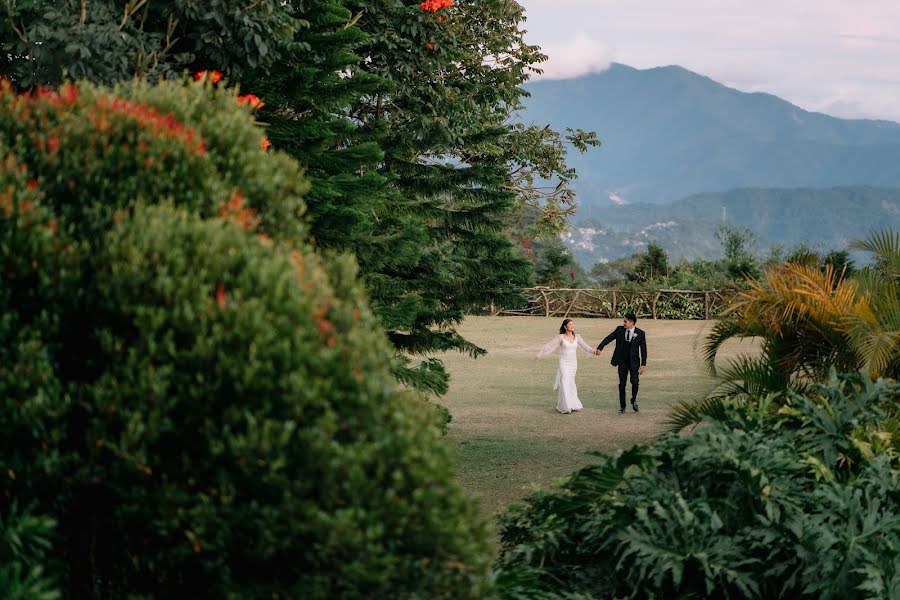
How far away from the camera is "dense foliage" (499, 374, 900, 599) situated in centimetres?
485

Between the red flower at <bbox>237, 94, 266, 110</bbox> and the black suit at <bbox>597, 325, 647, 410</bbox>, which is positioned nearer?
the red flower at <bbox>237, 94, 266, 110</bbox>

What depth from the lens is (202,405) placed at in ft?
9.95

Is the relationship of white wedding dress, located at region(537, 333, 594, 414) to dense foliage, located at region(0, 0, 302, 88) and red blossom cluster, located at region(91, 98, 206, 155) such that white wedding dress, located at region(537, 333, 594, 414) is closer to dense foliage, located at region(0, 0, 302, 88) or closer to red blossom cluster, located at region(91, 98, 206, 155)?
dense foliage, located at region(0, 0, 302, 88)


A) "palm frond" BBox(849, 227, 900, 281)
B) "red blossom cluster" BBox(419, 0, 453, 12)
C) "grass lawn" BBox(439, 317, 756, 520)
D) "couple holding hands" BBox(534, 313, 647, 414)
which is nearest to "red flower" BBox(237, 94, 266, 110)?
"grass lawn" BBox(439, 317, 756, 520)

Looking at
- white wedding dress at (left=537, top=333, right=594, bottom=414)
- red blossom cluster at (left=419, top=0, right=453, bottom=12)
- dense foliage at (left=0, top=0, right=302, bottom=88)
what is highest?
red blossom cluster at (left=419, top=0, right=453, bottom=12)

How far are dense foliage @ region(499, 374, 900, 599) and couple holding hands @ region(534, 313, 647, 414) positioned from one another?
10.3 m

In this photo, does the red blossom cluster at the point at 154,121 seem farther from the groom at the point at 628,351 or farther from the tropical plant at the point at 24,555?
the groom at the point at 628,351

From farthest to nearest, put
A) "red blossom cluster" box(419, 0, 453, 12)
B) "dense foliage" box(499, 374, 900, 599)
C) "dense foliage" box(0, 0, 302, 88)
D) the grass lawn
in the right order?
the grass lawn
"red blossom cluster" box(419, 0, 453, 12)
"dense foliage" box(0, 0, 302, 88)
"dense foliage" box(499, 374, 900, 599)

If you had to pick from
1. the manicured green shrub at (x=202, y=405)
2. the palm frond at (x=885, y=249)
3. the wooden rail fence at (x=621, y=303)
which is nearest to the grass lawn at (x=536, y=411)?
the manicured green shrub at (x=202, y=405)

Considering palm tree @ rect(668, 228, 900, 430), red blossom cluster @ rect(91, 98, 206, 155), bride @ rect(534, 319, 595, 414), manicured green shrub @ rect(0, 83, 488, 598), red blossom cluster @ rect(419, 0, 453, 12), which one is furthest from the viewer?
bride @ rect(534, 319, 595, 414)

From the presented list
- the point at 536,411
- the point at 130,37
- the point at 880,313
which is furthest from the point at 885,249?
the point at 536,411

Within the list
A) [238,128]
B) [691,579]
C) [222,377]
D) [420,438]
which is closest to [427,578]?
[420,438]

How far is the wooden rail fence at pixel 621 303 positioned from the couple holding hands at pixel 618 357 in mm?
21402

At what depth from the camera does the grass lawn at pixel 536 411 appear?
11.3 meters
